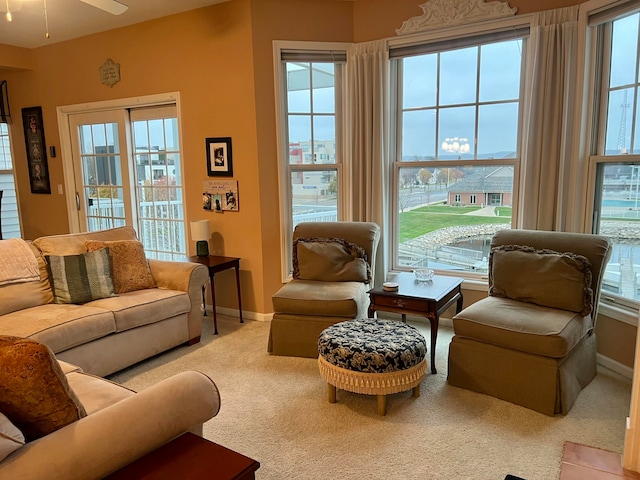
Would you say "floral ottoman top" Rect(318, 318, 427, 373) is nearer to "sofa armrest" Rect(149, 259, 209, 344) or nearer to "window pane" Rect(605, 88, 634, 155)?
"sofa armrest" Rect(149, 259, 209, 344)

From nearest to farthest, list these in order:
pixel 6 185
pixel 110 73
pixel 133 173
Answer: pixel 110 73, pixel 133 173, pixel 6 185

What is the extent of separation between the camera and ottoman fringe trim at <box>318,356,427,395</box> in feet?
8.13

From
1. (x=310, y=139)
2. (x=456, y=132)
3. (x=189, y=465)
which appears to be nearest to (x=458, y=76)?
(x=456, y=132)

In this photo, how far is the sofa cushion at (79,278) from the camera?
317 centimetres

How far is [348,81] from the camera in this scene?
4.00 m

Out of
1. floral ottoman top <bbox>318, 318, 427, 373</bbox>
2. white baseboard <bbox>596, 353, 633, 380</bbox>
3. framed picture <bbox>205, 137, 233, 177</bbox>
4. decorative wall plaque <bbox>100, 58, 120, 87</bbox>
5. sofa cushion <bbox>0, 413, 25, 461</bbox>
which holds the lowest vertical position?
white baseboard <bbox>596, 353, 633, 380</bbox>

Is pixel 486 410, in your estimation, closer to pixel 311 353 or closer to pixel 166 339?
pixel 311 353

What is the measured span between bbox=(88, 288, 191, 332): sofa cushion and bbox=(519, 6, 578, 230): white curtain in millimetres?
2690

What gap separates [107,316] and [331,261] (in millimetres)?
1647

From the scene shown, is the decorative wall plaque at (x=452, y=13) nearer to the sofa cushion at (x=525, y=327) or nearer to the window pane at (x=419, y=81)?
the window pane at (x=419, y=81)

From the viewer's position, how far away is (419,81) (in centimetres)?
389

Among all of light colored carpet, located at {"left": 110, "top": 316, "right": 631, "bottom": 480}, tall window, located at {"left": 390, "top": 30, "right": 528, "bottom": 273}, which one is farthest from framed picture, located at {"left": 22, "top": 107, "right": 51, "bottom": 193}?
tall window, located at {"left": 390, "top": 30, "right": 528, "bottom": 273}

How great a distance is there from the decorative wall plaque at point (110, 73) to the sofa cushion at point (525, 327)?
13.2ft

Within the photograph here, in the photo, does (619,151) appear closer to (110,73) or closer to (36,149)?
(110,73)
